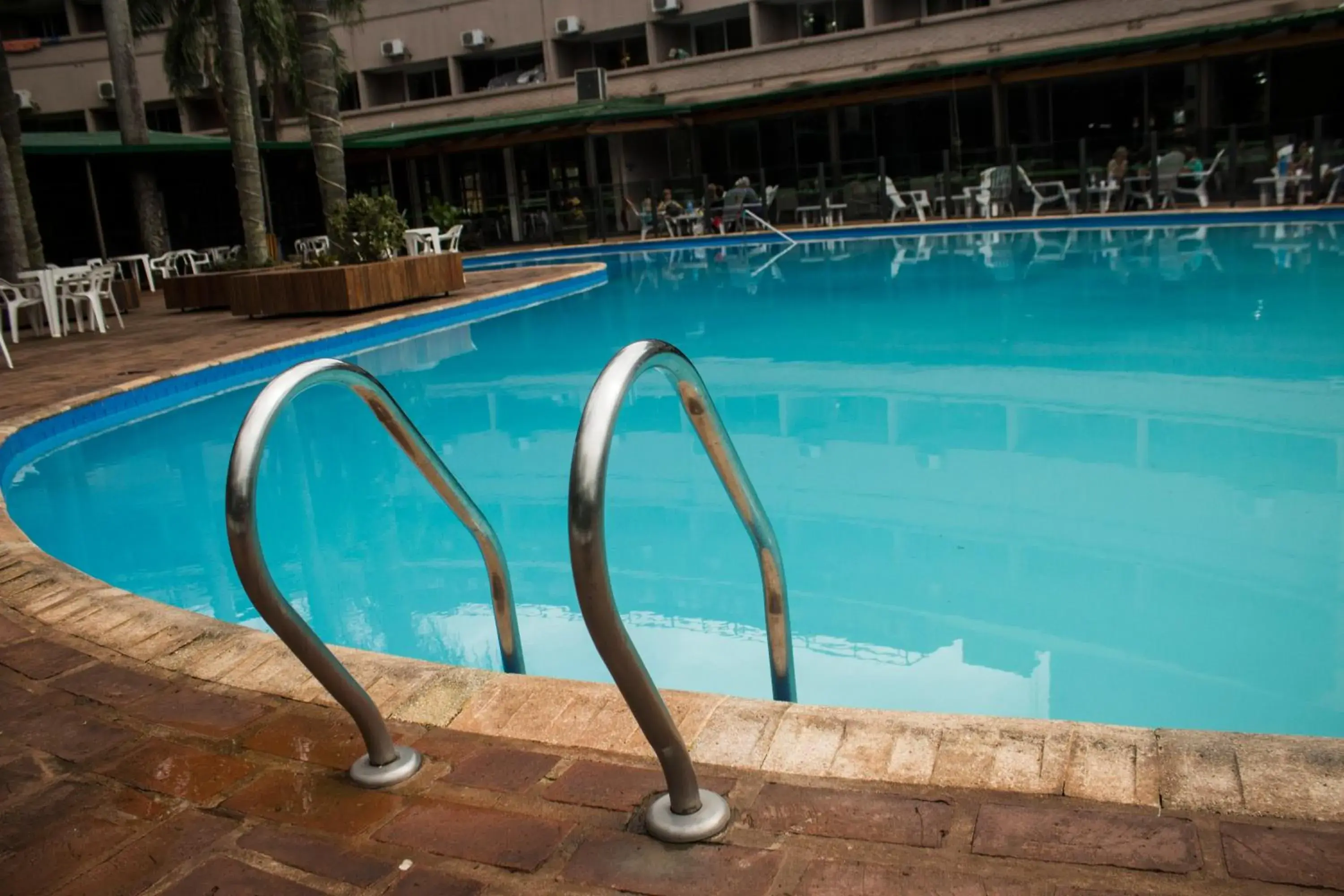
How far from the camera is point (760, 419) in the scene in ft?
24.0

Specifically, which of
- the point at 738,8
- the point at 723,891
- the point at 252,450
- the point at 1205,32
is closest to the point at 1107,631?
the point at 723,891

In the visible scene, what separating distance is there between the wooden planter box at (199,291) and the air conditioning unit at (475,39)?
15948 millimetres

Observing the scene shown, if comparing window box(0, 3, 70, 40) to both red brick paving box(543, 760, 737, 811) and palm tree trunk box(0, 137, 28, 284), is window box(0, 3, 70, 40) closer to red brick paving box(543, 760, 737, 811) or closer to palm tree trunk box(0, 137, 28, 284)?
palm tree trunk box(0, 137, 28, 284)

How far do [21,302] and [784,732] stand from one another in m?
11.7

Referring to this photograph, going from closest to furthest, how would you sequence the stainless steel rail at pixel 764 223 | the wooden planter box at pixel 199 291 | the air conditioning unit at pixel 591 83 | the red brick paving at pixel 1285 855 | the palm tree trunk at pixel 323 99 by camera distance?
the red brick paving at pixel 1285 855
the palm tree trunk at pixel 323 99
the wooden planter box at pixel 199 291
the stainless steel rail at pixel 764 223
the air conditioning unit at pixel 591 83

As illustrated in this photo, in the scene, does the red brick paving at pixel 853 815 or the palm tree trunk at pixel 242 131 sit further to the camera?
the palm tree trunk at pixel 242 131

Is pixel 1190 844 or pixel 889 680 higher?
pixel 1190 844

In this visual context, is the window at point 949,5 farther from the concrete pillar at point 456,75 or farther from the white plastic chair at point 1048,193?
the concrete pillar at point 456,75

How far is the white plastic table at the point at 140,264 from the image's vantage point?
19.2 metres

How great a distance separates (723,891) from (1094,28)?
77.3 ft

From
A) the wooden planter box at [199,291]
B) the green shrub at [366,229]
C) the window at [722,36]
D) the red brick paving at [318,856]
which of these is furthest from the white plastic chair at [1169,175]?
the red brick paving at [318,856]

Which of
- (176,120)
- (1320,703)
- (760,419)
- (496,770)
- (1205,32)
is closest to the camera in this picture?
(496,770)

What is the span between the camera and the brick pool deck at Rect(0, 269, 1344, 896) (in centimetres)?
172

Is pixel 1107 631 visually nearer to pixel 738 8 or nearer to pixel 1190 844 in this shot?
pixel 1190 844
